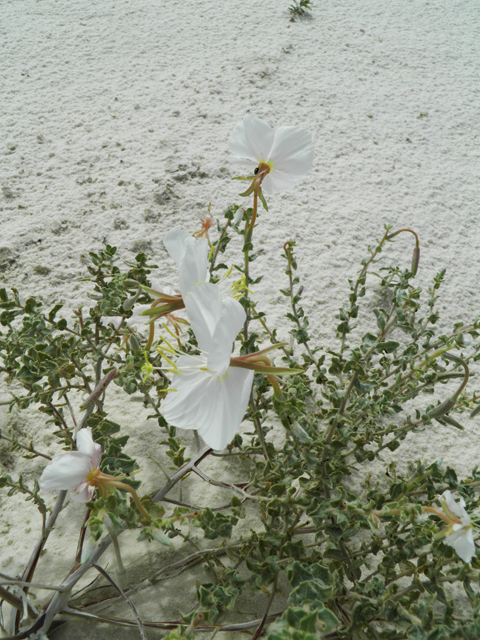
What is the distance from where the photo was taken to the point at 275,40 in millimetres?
2914

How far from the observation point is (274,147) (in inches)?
35.8

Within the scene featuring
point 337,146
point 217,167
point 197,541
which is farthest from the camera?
point 337,146

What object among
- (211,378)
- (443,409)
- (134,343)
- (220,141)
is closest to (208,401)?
(211,378)

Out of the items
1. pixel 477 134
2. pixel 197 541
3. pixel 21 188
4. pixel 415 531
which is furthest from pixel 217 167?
pixel 415 531

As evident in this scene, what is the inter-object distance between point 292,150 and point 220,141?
56.9 inches

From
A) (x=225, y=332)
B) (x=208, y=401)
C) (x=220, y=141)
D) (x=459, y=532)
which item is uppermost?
(x=220, y=141)

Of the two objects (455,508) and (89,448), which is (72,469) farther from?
(455,508)

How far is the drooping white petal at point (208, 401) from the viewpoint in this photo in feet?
2.09

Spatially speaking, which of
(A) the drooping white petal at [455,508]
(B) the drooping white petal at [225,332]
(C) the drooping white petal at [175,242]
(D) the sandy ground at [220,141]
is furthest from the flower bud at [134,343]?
(A) the drooping white petal at [455,508]

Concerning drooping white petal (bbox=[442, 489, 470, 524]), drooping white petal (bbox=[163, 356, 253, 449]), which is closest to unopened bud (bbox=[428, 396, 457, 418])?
drooping white petal (bbox=[442, 489, 470, 524])

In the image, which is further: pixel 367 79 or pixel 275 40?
pixel 275 40

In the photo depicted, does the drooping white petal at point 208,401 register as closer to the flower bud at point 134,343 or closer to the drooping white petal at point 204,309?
the drooping white petal at point 204,309

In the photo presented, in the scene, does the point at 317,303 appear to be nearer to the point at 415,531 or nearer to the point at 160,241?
the point at 160,241

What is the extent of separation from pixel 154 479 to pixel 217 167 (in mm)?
1390
